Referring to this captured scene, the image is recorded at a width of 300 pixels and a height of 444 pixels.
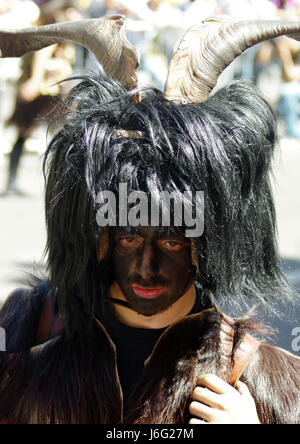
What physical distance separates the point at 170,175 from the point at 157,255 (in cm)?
21

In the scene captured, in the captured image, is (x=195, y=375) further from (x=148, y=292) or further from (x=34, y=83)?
(x=34, y=83)

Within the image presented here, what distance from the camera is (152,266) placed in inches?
59.6

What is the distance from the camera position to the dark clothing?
1.67 meters

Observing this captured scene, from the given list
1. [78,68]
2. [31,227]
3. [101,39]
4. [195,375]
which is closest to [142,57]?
[78,68]

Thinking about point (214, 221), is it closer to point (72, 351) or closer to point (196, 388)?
point (196, 388)

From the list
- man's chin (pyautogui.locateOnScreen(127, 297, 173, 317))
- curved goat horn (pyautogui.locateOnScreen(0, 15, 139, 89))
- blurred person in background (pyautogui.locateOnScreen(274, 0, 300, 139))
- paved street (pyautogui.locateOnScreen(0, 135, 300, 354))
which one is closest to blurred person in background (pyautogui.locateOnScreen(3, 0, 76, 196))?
paved street (pyautogui.locateOnScreen(0, 135, 300, 354))

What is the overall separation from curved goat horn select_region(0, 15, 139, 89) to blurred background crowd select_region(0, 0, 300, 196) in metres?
2.54

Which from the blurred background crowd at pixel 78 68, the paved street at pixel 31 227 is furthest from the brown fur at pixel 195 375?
the blurred background crowd at pixel 78 68

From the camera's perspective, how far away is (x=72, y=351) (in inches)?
65.8

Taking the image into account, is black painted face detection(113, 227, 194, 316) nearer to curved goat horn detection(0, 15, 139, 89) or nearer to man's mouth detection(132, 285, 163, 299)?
man's mouth detection(132, 285, 163, 299)

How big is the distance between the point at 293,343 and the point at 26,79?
4.46 metres

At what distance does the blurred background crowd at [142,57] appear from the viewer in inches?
234

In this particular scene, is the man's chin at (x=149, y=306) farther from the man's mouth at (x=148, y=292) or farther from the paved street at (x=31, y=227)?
the paved street at (x=31, y=227)
